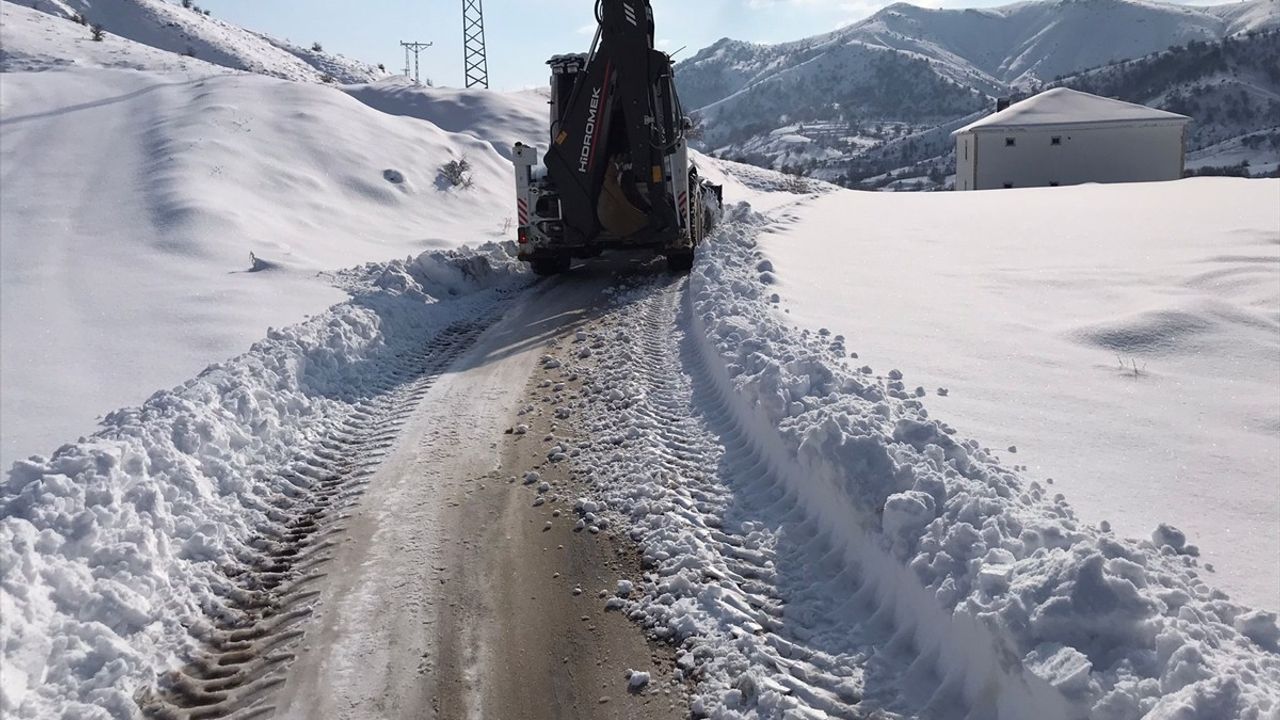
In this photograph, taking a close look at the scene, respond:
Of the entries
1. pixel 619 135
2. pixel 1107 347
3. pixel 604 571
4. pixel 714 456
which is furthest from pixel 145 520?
pixel 619 135

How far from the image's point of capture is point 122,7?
58062 millimetres

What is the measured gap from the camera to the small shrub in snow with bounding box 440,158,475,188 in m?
22.3

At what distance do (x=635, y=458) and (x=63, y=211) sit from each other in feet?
40.9

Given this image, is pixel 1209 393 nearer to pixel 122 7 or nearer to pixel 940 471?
pixel 940 471

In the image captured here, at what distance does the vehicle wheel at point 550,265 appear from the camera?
14.8m

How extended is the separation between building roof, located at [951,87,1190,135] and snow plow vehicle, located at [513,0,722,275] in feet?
110

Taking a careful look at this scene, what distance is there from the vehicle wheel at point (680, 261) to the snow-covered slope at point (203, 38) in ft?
125

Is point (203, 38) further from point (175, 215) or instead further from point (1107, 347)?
point (1107, 347)

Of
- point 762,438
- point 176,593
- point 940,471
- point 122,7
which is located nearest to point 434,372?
point 762,438

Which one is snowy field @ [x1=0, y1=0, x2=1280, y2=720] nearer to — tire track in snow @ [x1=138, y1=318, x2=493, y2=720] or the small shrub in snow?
tire track in snow @ [x1=138, y1=318, x2=493, y2=720]

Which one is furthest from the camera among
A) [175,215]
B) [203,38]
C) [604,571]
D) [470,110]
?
[203,38]

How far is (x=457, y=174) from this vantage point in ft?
73.5

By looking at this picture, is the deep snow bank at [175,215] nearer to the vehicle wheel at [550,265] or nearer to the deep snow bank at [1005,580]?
the vehicle wheel at [550,265]

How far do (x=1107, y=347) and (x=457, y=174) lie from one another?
17208 mm
